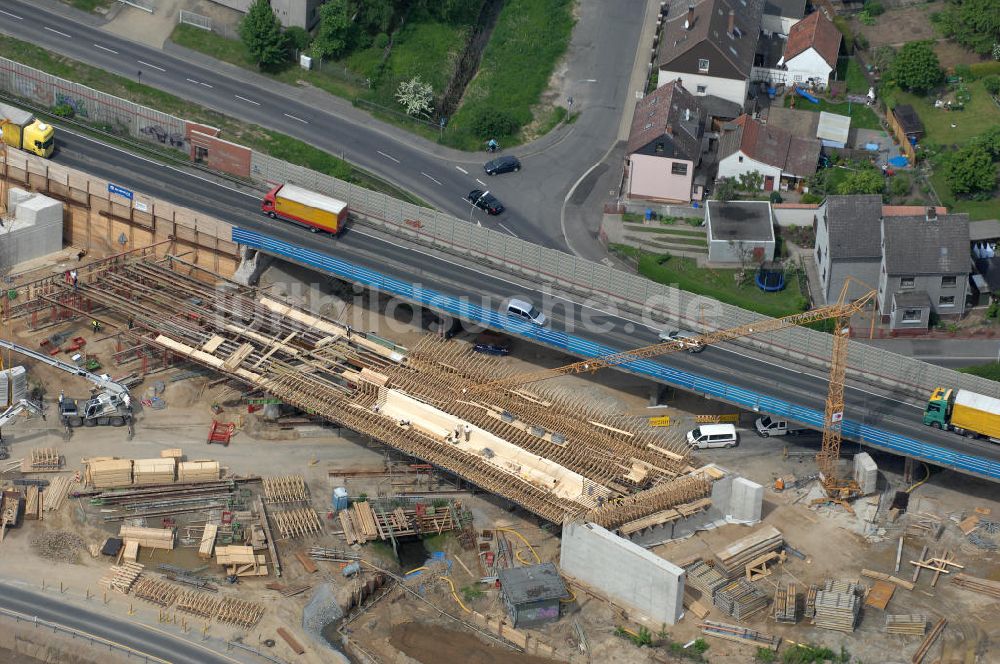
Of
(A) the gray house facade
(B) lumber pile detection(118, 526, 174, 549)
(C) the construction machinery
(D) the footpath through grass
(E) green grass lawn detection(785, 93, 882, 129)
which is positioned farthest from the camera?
(E) green grass lawn detection(785, 93, 882, 129)

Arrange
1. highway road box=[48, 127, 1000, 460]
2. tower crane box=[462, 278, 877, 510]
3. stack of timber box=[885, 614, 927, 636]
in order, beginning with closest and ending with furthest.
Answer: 1. stack of timber box=[885, 614, 927, 636]
2. tower crane box=[462, 278, 877, 510]
3. highway road box=[48, 127, 1000, 460]

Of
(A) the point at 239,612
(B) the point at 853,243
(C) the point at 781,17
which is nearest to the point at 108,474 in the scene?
(A) the point at 239,612

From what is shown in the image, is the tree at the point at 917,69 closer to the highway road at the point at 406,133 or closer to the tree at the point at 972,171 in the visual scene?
the tree at the point at 972,171

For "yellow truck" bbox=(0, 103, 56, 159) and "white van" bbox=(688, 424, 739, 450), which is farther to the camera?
"yellow truck" bbox=(0, 103, 56, 159)

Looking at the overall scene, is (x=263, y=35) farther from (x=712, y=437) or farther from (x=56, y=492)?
(x=712, y=437)

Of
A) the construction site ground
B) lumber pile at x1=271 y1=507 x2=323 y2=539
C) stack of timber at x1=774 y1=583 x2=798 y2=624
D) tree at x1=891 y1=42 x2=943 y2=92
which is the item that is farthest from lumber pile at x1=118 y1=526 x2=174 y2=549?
tree at x1=891 y1=42 x2=943 y2=92

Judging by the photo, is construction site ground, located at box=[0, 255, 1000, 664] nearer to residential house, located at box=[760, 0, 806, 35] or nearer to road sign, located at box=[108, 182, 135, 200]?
road sign, located at box=[108, 182, 135, 200]

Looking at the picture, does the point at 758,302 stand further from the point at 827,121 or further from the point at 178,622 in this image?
the point at 178,622
